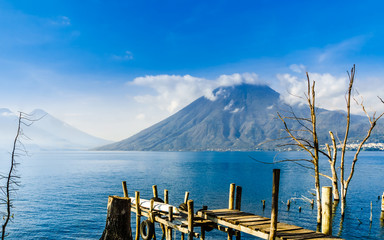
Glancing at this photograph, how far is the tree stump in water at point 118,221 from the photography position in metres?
5.95

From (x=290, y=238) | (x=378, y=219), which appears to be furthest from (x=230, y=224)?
(x=378, y=219)

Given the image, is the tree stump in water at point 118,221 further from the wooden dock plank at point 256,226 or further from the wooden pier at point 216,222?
the wooden dock plank at point 256,226

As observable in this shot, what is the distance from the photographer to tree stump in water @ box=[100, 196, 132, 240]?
5953 mm

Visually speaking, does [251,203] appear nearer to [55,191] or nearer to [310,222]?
[310,222]

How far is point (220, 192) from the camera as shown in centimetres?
5372

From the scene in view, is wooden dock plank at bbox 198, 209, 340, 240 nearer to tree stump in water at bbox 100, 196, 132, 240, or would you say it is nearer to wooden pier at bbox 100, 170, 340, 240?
wooden pier at bbox 100, 170, 340, 240

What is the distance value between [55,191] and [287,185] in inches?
1999

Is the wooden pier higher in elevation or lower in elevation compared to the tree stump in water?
lower

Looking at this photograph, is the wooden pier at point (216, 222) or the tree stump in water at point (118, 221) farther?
the wooden pier at point (216, 222)

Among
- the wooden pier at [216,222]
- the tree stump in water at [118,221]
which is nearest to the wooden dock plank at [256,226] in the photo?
the wooden pier at [216,222]

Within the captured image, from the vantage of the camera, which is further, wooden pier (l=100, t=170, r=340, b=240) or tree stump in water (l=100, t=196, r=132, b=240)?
wooden pier (l=100, t=170, r=340, b=240)

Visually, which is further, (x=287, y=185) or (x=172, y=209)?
(x=287, y=185)

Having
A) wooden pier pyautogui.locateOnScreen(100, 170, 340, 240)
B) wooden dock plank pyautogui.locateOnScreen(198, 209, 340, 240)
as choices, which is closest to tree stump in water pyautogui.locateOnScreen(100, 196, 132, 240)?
wooden pier pyautogui.locateOnScreen(100, 170, 340, 240)

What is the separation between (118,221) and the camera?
6.03m
